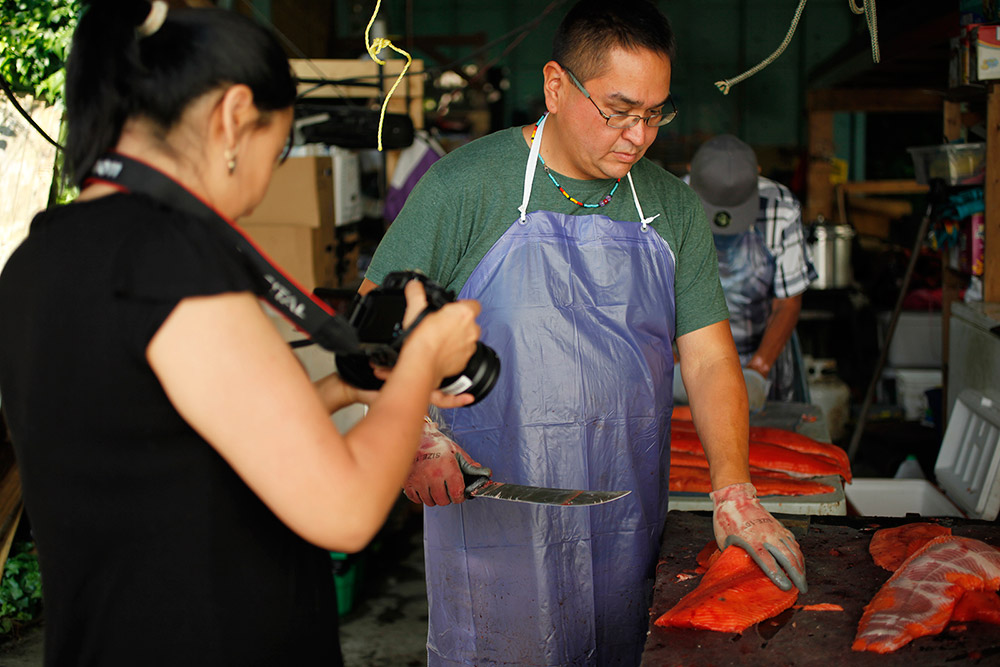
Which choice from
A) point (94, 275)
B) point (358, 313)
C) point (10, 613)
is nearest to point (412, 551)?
point (10, 613)

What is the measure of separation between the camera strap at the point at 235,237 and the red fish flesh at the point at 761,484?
6.42 feet

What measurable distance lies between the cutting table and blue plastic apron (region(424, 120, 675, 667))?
0.86 feet

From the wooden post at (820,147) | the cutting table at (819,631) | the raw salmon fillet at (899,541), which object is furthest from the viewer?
the wooden post at (820,147)

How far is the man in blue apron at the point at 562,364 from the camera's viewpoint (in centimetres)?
234

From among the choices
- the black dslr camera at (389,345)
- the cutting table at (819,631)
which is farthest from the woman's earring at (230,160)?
the cutting table at (819,631)

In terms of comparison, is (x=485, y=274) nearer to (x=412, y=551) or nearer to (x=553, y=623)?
(x=553, y=623)

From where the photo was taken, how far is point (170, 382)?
1.13 meters

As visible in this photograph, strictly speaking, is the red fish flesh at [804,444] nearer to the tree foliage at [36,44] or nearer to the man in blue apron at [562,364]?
the man in blue apron at [562,364]

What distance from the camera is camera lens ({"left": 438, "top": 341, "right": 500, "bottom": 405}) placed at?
143cm

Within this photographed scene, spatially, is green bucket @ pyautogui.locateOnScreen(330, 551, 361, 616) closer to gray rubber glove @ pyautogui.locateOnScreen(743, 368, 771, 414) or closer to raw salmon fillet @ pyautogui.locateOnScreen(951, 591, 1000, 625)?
gray rubber glove @ pyautogui.locateOnScreen(743, 368, 771, 414)

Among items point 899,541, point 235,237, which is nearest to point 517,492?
point 899,541

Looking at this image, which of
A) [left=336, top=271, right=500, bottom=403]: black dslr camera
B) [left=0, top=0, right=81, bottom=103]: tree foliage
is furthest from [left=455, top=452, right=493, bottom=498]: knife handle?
[left=0, top=0, right=81, bottom=103]: tree foliage

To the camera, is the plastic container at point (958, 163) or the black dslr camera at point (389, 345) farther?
the plastic container at point (958, 163)

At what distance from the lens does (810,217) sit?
24.9 feet
